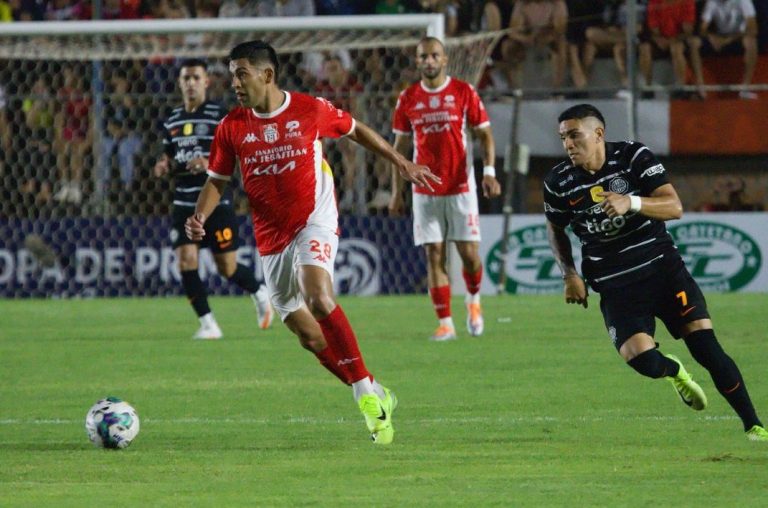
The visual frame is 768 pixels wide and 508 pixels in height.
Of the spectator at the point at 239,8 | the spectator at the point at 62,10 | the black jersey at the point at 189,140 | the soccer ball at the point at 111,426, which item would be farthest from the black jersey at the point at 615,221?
the spectator at the point at 62,10

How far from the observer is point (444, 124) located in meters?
12.4

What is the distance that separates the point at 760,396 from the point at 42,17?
48.4 feet

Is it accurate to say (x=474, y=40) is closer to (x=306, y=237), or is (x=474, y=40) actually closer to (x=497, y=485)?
(x=306, y=237)

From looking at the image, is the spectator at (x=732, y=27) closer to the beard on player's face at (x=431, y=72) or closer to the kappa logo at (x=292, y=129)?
the beard on player's face at (x=431, y=72)

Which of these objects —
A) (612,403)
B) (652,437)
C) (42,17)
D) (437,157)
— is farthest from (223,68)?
(652,437)

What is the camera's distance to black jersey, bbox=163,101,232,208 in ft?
40.7

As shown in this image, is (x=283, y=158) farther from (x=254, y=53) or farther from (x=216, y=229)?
(x=216, y=229)

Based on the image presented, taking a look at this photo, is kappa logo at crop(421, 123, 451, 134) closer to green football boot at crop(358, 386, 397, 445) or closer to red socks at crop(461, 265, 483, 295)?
red socks at crop(461, 265, 483, 295)

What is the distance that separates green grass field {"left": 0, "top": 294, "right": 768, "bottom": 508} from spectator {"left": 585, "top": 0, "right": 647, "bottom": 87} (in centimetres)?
618

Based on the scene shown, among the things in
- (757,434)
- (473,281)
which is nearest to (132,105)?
(473,281)

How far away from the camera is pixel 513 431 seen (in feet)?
23.9

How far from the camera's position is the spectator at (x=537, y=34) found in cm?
1928

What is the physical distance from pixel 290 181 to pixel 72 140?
11565 mm

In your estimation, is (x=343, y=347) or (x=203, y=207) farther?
(x=203, y=207)
